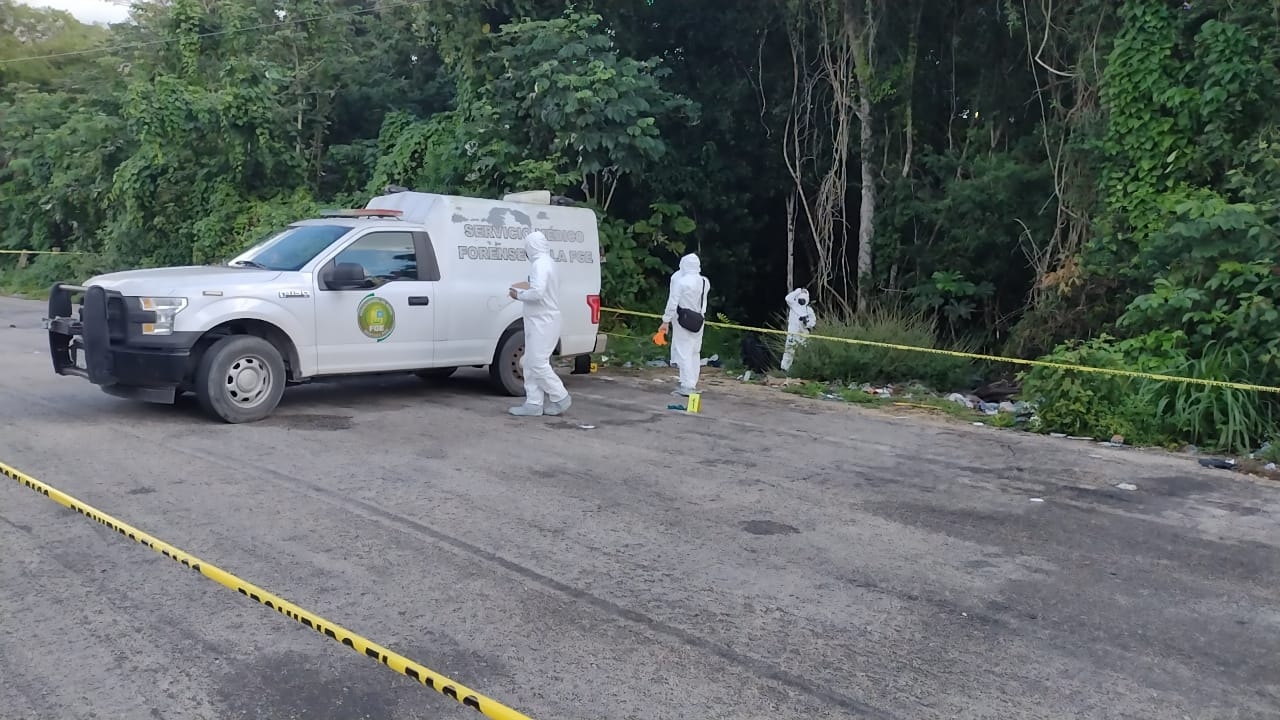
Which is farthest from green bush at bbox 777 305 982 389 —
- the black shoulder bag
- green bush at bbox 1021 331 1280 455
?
green bush at bbox 1021 331 1280 455

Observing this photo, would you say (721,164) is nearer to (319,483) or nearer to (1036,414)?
(1036,414)

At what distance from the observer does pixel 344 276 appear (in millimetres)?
9898

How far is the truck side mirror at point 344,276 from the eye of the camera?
32.5 ft

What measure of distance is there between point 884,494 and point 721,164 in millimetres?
12872

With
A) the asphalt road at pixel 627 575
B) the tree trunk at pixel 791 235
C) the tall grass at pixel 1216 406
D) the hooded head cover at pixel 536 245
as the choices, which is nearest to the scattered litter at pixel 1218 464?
the asphalt road at pixel 627 575

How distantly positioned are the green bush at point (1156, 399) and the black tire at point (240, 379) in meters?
7.39

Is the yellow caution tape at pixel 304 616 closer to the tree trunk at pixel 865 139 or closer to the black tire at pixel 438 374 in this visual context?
the black tire at pixel 438 374

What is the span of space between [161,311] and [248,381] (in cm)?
93

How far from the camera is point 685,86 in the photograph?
65.7ft

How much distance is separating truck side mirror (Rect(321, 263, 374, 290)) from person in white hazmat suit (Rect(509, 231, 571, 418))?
1.45 m

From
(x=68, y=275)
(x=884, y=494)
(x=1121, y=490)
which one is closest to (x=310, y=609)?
(x=884, y=494)

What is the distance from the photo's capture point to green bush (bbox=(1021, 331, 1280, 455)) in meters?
9.99

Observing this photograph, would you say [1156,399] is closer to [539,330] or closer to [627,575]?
[539,330]

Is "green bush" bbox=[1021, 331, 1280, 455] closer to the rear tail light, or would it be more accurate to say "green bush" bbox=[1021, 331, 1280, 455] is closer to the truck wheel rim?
the rear tail light
